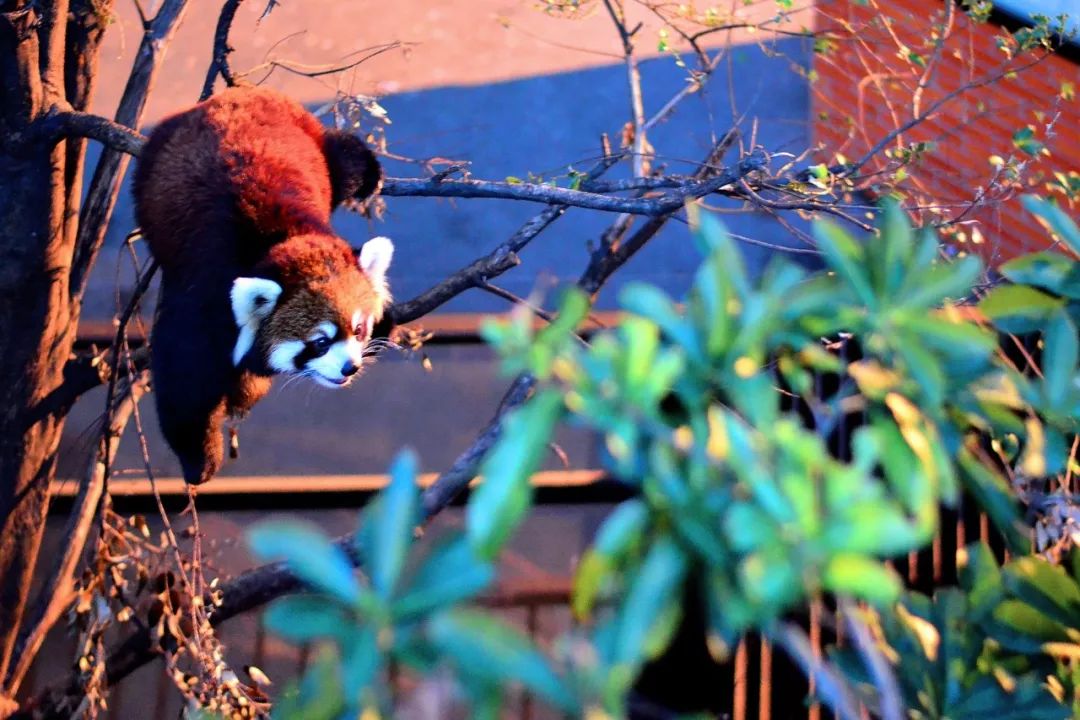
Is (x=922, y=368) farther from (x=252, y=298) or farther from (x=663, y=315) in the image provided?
(x=252, y=298)

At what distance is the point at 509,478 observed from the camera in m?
0.54

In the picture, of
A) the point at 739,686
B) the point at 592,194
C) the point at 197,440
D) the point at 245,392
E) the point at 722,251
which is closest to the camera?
the point at 722,251

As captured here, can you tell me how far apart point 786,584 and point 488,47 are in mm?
3599

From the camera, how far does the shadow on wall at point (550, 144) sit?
3754 millimetres

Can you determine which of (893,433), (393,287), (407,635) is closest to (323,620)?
(407,635)

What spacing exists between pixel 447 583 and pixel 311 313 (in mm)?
1410

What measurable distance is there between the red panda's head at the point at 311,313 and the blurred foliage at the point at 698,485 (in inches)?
49.0

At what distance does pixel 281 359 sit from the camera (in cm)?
192

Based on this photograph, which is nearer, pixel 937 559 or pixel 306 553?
pixel 306 553

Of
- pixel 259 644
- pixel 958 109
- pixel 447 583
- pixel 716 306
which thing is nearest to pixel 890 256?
pixel 716 306

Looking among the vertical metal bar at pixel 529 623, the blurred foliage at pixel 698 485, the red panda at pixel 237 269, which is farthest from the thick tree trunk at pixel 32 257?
the blurred foliage at pixel 698 485

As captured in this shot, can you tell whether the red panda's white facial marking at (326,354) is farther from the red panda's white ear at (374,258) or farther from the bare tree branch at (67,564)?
the bare tree branch at (67,564)

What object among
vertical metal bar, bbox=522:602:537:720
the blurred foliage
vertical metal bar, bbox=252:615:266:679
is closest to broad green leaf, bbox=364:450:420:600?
the blurred foliage

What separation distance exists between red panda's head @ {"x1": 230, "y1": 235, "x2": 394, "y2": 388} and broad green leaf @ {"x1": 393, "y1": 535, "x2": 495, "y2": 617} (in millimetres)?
1301
